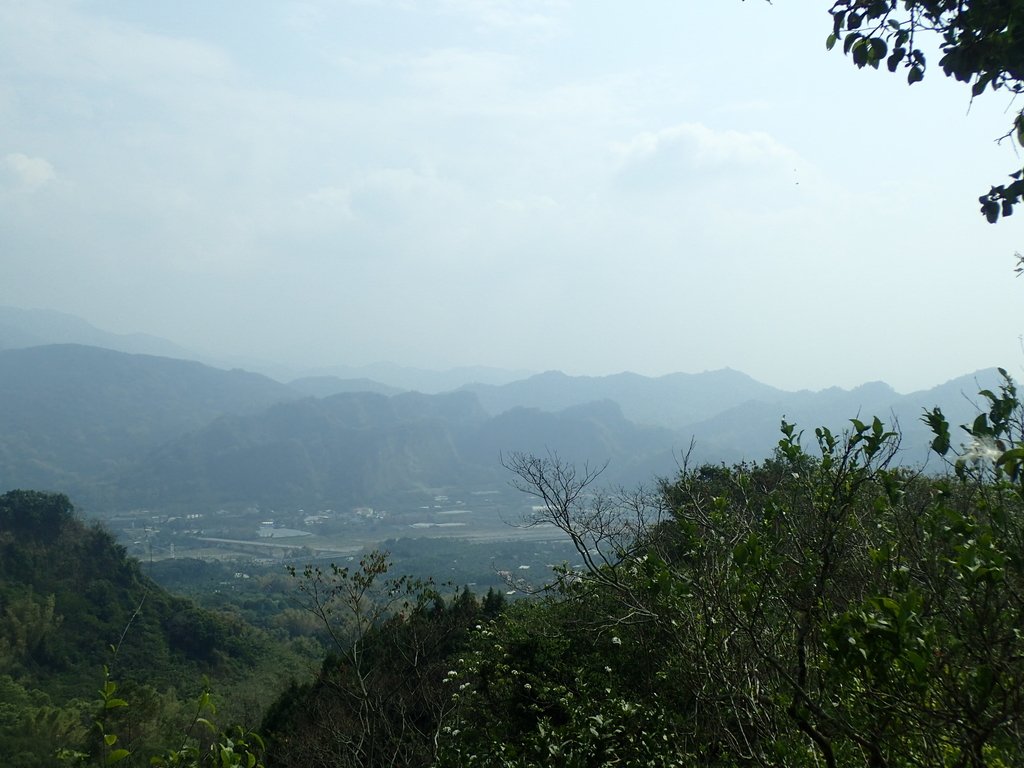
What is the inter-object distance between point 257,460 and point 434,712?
450 feet

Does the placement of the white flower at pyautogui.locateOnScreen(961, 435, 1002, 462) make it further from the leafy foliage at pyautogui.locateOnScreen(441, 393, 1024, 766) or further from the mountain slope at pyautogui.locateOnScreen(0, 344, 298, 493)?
the mountain slope at pyautogui.locateOnScreen(0, 344, 298, 493)

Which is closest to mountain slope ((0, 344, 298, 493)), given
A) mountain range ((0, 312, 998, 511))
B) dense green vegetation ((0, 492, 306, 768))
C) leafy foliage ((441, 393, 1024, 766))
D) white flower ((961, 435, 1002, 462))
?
mountain range ((0, 312, 998, 511))

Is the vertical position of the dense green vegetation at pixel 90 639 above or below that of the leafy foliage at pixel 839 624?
below

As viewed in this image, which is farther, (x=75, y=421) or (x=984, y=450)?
(x=75, y=421)

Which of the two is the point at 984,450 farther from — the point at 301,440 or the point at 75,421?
the point at 75,421

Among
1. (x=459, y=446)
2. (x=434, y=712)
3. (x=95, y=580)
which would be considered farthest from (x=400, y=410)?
(x=434, y=712)

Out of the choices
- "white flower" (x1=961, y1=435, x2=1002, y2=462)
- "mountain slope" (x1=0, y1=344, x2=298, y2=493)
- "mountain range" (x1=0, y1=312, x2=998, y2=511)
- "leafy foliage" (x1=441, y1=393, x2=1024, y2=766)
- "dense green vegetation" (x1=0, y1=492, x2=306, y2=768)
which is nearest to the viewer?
"leafy foliage" (x1=441, y1=393, x2=1024, y2=766)

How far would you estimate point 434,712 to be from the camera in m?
10.7

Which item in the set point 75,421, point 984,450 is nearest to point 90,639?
point 984,450

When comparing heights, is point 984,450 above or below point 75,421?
below

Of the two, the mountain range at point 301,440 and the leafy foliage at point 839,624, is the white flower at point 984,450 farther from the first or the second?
the mountain range at point 301,440

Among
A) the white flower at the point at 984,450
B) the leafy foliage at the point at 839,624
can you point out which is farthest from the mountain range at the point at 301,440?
the white flower at the point at 984,450

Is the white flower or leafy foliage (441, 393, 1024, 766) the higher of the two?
the white flower

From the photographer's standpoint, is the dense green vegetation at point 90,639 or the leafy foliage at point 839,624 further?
the dense green vegetation at point 90,639
